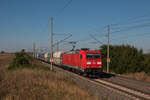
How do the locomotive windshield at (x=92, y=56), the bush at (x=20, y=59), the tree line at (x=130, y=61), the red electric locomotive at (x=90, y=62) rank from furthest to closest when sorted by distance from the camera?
the bush at (x=20, y=59)
the tree line at (x=130, y=61)
the locomotive windshield at (x=92, y=56)
the red electric locomotive at (x=90, y=62)

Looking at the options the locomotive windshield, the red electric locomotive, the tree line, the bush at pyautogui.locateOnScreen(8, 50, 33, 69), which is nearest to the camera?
the red electric locomotive

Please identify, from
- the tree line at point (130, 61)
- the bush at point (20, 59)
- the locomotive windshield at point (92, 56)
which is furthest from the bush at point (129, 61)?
the bush at point (20, 59)

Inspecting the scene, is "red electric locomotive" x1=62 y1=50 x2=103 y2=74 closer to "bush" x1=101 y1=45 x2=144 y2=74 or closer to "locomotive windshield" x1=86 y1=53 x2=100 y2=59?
"locomotive windshield" x1=86 y1=53 x2=100 y2=59

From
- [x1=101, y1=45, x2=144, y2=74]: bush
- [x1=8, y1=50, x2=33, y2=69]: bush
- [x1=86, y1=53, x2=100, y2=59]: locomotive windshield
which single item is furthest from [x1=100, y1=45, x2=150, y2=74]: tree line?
[x1=8, y1=50, x2=33, y2=69]: bush

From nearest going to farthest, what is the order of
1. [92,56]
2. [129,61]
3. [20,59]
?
[92,56]
[129,61]
[20,59]

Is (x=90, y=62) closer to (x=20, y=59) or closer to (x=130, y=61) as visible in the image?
(x=130, y=61)

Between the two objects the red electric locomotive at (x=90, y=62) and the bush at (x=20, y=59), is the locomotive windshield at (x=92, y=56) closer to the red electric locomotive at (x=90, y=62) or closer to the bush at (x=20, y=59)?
the red electric locomotive at (x=90, y=62)

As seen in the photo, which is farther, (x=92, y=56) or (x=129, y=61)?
(x=129, y=61)

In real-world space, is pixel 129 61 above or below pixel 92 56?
below

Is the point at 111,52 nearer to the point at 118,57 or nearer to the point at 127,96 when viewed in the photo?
the point at 118,57

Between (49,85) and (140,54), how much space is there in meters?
20.8

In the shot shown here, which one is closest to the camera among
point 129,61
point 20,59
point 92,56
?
point 92,56

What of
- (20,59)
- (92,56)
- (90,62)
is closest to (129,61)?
(92,56)

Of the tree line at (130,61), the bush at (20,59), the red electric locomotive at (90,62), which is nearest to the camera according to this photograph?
the red electric locomotive at (90,62)
